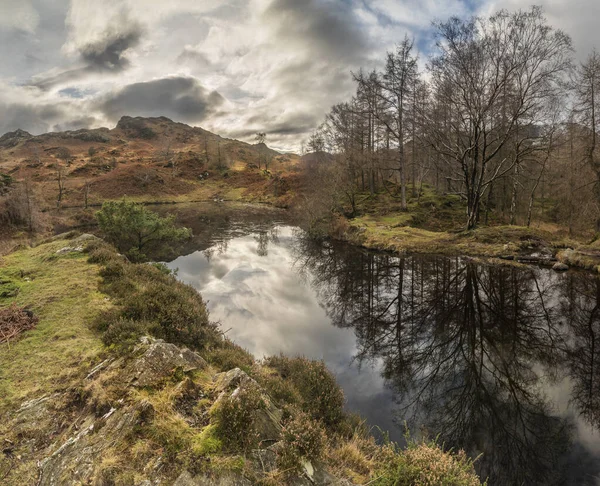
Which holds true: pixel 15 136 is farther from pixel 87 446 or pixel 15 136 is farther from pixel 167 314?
pixel 87 446

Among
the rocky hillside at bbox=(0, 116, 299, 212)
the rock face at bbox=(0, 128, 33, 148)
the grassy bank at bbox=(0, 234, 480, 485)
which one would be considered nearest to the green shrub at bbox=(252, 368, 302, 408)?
the grassy bank at bbox=(0, 234, 480, 485)

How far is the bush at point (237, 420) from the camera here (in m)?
4.14

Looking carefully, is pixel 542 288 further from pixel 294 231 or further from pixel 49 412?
pixel 294 231

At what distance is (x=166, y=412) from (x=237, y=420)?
1.13 metres

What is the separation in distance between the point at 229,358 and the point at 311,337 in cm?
498

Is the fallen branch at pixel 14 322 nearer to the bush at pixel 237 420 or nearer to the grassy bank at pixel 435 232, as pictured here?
the bush at pixel 237 420

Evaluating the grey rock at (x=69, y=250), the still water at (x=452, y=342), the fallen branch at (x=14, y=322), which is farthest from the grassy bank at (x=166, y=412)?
the grey rock at (x=69, y=250)

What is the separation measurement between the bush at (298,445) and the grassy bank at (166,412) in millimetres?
16

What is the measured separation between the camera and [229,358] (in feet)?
24.5

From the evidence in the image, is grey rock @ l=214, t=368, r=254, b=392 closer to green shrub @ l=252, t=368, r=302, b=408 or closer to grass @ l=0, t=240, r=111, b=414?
green shrub @ l=252, t=368, r=302, b=408

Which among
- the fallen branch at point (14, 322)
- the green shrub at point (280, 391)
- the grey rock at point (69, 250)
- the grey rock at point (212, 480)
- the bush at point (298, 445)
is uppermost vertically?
the grey rock at point (69, 250)

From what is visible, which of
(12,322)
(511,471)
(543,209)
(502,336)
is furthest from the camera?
(543,209)

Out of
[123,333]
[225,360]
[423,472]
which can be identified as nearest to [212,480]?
[423,472]

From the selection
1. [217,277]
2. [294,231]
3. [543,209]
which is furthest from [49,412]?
[543,209]
